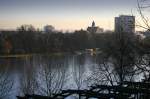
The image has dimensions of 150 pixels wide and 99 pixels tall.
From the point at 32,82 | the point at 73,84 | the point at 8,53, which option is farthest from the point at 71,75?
the point at 8,53

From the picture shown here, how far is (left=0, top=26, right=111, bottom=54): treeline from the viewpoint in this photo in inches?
2085

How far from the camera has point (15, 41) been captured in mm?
56781

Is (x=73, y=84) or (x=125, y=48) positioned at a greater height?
(x=125, y=48)

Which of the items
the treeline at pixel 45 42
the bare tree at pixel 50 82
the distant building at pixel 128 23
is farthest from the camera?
the treeline at pixel 45 42

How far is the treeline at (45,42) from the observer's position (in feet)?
174

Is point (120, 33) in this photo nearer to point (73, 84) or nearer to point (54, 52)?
point (73, 84)

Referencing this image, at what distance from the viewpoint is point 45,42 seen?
57344mm

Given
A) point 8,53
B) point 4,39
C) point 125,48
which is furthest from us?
point 4,39

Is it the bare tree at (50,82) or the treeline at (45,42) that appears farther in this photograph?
the treeline at (45,42)

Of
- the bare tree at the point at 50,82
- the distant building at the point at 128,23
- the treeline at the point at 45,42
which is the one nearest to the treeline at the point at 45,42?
the treeline at the point at 45,42

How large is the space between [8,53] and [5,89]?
33.0 metres

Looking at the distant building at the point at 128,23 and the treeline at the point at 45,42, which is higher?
the distant building at the point at 128,23

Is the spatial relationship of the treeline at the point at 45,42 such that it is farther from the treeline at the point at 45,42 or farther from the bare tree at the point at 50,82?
the bare tree at the point at 50,82

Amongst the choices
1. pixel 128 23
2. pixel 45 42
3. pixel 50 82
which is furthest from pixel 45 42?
pixel 128 23
